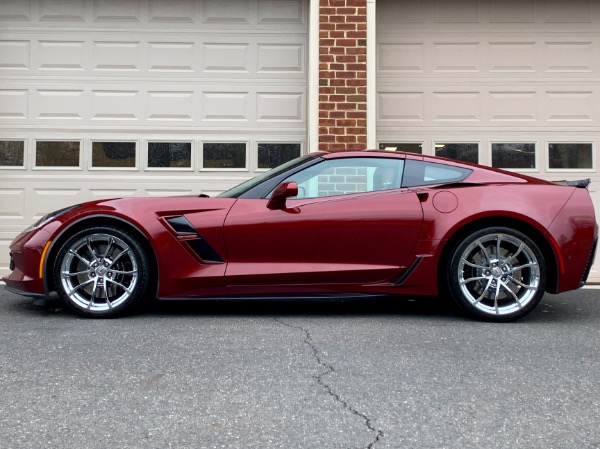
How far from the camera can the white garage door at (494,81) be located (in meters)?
7.39

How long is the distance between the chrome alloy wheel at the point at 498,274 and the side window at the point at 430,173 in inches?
19.0

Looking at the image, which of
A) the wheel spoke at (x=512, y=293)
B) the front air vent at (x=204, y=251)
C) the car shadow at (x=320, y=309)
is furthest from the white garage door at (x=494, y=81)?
the front air vent at (x=204, y=251)

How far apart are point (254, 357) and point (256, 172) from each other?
4.35m

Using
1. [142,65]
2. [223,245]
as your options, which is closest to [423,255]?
[223,245]

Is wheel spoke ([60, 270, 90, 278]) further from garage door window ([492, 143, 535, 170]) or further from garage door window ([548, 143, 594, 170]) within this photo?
garage door window ([548, 143, 594, 170])

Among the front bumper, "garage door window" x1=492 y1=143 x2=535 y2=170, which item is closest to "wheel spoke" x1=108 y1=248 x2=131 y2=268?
the front bumper

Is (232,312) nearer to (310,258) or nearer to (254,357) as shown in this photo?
(310,258)

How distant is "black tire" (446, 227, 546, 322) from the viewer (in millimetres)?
4215

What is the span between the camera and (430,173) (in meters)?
4.45

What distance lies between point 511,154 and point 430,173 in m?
3.37

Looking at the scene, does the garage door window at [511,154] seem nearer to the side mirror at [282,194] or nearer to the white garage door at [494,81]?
the white garage door at [494,81]

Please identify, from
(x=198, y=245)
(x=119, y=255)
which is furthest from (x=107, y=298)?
(x=198, y=245)

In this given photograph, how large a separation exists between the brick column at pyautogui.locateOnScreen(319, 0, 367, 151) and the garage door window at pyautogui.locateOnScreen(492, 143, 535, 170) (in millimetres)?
1644

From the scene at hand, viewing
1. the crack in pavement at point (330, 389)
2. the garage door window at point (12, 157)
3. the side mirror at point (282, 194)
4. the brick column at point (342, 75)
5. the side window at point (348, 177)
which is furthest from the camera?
the garage door window at point (12, 157)
